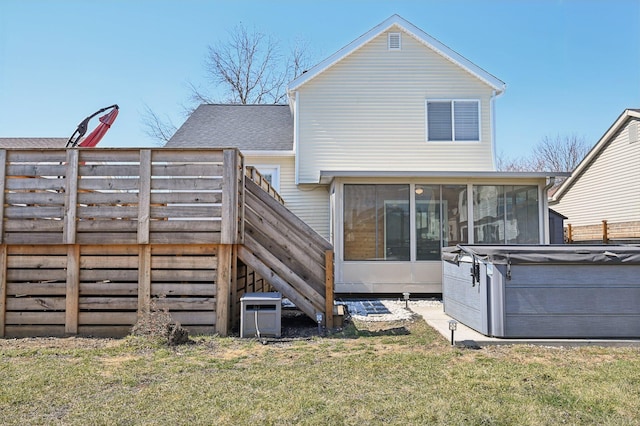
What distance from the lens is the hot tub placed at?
4938mm

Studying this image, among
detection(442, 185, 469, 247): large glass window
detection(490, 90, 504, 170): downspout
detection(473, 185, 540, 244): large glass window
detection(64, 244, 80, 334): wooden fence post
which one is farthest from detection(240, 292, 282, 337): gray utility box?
detection(490, 90, 504, 170): downspout

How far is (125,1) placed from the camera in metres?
9.70

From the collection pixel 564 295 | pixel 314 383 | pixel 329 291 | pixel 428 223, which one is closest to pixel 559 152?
pixel 428 223

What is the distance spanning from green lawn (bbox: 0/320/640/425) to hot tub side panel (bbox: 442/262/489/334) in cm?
54

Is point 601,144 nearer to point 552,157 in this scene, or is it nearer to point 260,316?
point 260,316

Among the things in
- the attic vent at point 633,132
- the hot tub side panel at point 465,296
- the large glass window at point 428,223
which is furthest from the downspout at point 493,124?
the attic vent at point 633,132

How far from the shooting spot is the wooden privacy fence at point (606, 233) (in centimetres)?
1434

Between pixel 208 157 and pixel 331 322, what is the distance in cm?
285

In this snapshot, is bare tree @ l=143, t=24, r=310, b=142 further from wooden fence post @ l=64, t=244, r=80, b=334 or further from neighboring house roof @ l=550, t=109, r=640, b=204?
wooden fence post @ l=64, t=244, r=80, b=334

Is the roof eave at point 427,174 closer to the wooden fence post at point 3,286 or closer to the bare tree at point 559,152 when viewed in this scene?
the wooden fence post at point 3,286

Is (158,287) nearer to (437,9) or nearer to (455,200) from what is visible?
(455,200)

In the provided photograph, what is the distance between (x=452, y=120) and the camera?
1103 cm

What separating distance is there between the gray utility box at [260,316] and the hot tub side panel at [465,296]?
8.22 ft

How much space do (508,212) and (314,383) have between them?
723 cm
